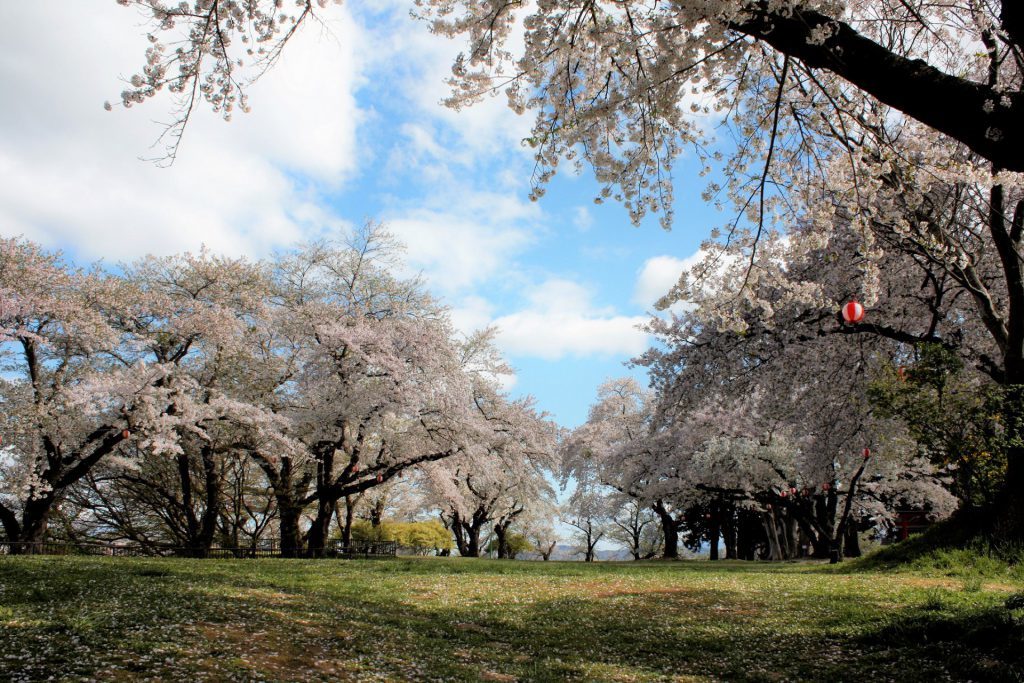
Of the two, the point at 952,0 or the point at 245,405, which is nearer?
the point at 952,0

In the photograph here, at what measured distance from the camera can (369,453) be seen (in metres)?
29.0

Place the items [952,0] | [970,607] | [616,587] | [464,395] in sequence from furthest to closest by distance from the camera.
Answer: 1. [464,395]
2. [616,587]
3. [952,0]
4. [970,607]

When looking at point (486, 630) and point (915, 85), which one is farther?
point (486, 630)

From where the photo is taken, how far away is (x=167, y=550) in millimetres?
26922

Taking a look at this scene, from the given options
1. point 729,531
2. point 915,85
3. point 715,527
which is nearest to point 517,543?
point 715,527

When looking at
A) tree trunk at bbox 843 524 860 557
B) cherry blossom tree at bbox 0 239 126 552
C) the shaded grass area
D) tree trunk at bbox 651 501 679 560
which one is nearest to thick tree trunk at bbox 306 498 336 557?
cherry blossom tree at bbox 0 239 126 552

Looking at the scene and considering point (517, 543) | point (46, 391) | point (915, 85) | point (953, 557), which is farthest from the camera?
point (517, 543)

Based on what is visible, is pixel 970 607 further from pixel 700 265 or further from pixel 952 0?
pixel 952 0

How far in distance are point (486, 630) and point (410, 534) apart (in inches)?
1414

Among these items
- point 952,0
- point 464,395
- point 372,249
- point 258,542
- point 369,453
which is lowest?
point 258,542

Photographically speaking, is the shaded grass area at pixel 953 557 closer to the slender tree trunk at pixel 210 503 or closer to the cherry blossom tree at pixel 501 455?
the cherry blossom tree at pixel 501 455

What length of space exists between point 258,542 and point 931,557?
82.8ft

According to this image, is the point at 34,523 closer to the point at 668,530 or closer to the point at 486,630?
the point at 486,630

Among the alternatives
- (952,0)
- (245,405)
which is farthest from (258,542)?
(952,0)
